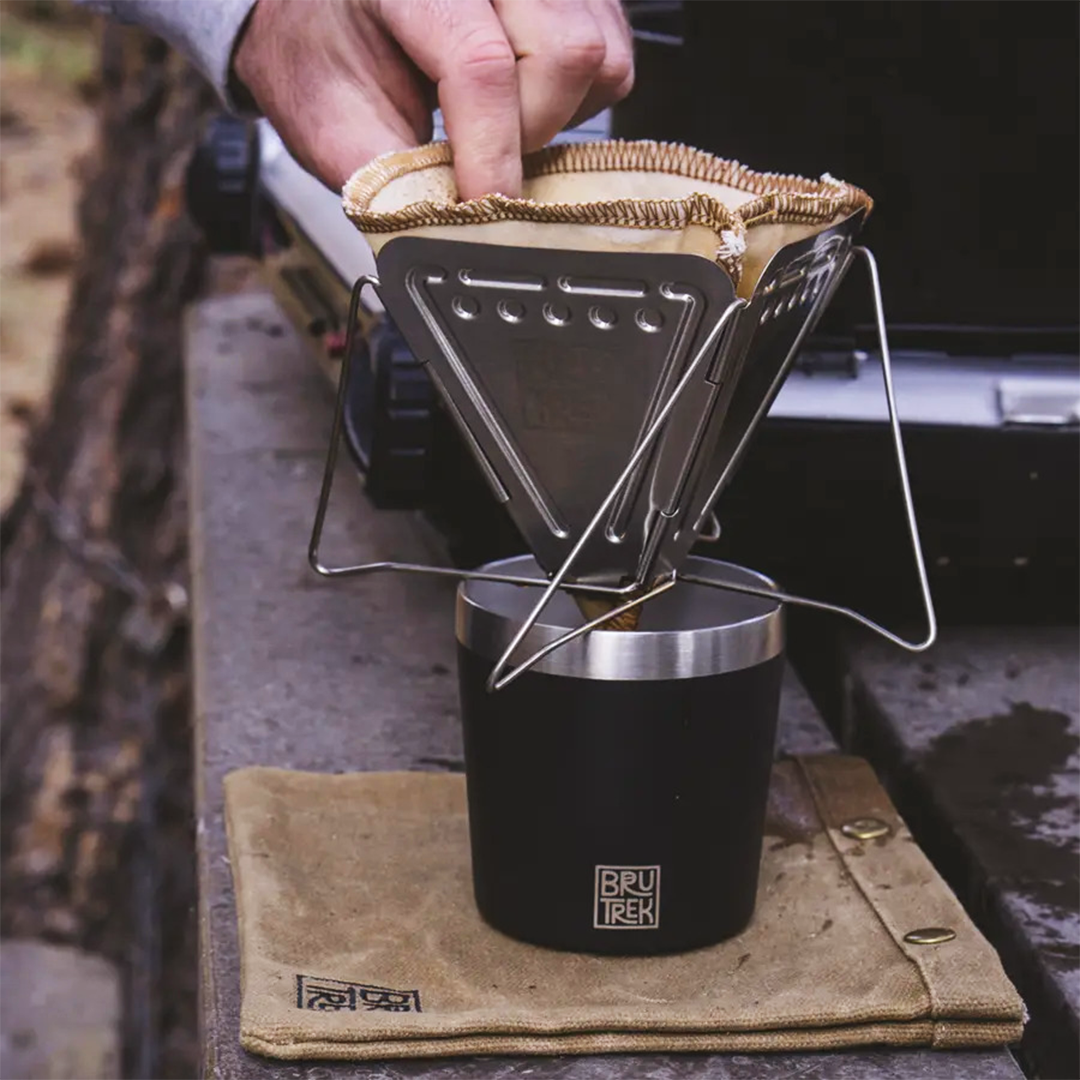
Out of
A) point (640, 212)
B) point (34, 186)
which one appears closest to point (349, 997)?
point (640, 212)

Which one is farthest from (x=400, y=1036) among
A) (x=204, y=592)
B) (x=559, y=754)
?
(x=204, y=592)

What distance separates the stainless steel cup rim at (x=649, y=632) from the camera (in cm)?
97

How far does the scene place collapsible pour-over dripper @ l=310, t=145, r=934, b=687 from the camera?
0.89 metres

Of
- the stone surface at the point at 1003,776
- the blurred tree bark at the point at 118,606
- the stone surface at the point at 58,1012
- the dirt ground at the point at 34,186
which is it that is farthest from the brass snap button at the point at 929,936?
the dirt ground at the point at 34,186

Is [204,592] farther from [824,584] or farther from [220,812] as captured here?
[824,584]

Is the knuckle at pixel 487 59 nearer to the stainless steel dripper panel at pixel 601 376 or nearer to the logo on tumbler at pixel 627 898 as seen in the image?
the stainless steel dripper panel at pixel 601 376

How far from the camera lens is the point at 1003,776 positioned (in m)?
1.27

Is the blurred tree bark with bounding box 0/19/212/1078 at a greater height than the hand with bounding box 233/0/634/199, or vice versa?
the hand with bounding box 233/0/634/199

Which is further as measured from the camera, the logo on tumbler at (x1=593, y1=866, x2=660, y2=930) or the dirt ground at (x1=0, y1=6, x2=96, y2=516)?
the dirt ground at (x1=0, y1=6, x2=96, y2=516)

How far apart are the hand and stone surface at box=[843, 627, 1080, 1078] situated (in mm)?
529

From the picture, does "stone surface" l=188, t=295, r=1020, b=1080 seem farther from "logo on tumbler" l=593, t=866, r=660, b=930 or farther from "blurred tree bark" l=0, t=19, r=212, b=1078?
"blurred tree bark" l=0, t=19, r=212, b=1078

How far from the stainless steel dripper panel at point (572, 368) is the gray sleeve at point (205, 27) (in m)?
0.44

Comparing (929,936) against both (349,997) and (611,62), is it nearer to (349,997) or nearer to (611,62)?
(349,997)

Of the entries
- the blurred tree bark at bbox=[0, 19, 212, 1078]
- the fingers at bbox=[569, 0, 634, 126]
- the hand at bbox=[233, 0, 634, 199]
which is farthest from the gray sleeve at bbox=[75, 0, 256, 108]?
the blurred tree bark at bbox=[0, 19, 212, 1078]
